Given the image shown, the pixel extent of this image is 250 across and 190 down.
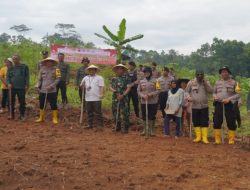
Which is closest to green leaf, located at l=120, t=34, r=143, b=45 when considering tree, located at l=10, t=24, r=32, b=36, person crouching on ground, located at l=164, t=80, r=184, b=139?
person crouching on ground, located at l=164, t=80, r=184, b=139

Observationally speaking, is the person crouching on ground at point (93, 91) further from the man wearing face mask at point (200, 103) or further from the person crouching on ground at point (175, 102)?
the man wearing face mask at point (200, 103)

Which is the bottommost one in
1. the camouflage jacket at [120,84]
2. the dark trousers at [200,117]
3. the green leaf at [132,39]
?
the dark trousers at [200,117]

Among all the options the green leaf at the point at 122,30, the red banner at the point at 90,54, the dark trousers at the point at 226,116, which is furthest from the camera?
the green leaf at the point at 122,30

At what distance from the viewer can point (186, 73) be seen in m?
23.0

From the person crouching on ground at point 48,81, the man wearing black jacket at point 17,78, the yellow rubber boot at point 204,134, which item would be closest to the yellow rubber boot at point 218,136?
the yellow rubber boot at point 204,134

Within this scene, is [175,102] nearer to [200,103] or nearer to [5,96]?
[200,103]

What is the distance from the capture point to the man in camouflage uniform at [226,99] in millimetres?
8531

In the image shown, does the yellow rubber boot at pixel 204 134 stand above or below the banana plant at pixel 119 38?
below

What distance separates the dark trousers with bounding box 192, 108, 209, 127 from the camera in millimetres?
8805

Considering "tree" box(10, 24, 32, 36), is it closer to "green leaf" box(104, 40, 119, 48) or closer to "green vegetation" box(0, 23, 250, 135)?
"green vegetation" box(0, 23, 250, 135)

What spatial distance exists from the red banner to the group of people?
79.7 inches

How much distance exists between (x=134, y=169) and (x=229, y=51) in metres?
38.7

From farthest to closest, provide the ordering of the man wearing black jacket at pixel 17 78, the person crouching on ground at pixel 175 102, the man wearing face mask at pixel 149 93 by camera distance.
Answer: the man wearing black jacket at pixel 17 78 < the man wearing face mask at pixel 149 93 < the person crouching on ground at pixel 175 102

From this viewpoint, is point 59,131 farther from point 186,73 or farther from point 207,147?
point 186,73
